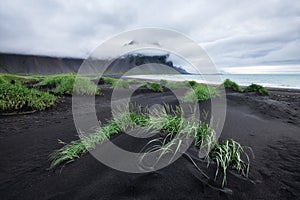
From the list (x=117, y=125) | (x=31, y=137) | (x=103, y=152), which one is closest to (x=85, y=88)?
(x=31, y=137)

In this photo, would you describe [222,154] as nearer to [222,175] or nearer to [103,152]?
[222,175]

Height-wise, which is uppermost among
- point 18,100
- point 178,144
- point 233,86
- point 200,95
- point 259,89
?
point 233,86

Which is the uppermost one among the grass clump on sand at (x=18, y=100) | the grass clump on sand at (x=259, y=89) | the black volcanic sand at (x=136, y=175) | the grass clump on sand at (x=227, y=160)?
the grass clump on sand at (x=259, y=89)

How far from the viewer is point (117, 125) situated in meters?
3.46

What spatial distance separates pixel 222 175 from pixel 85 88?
820cm

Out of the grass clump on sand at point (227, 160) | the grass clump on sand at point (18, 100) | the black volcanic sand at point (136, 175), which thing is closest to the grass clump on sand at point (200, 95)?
the black volcanic sand at point (136, 175)

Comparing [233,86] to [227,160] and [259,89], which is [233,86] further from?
[227,160]

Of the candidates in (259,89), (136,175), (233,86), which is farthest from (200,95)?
(136,175)

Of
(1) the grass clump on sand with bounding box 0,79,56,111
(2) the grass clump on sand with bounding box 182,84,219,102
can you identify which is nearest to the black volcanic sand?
(1) the grass clump on sand with bounding box 0,79,56,111

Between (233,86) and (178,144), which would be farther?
(233,86)

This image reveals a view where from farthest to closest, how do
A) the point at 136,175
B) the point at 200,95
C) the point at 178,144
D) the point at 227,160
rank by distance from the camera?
the point at 200,95, the point at 178,144, the point at 227,160, the point at 136,175

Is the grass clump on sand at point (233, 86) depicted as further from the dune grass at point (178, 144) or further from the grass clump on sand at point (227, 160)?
the grass clump on sand at point (227, 160)

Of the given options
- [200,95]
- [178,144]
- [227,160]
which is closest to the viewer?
[227,160]

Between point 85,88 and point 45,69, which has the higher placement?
point 45,69
